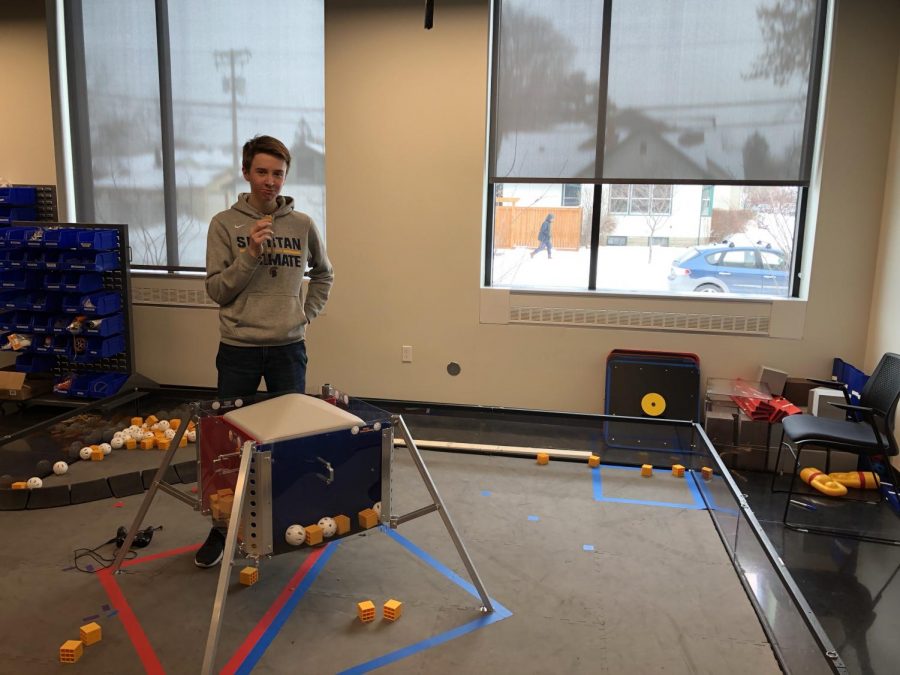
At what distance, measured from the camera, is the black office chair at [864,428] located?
11.3 ft

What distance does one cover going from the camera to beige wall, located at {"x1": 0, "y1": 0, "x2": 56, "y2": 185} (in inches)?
203

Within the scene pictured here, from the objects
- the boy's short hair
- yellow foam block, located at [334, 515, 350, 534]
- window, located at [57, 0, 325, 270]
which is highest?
window, located at [57, 0, 325, 270]

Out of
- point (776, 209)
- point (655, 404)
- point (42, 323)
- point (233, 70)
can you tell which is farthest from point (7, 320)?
point (776, 209)

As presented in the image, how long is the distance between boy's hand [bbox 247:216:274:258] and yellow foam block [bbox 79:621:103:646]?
4.34 ft

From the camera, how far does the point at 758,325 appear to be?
4508mm

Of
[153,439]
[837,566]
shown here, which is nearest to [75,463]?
[153,439]

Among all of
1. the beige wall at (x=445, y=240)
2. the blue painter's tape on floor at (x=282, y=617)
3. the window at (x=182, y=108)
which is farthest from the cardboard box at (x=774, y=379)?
the window at (x=182, y=108)

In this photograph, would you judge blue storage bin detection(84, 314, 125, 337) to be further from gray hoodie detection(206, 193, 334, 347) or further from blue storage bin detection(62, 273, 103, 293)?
gray hoodie detection(206, 193, 334, 347)

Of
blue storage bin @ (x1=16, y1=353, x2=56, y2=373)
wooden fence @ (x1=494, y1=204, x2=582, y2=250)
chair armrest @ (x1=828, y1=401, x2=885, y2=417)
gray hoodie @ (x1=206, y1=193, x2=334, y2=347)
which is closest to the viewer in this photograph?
gray hoodie @ (x1=206, y1=193, x2=334, y2=347)

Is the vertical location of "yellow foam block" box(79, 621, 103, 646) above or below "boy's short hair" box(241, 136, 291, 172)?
below

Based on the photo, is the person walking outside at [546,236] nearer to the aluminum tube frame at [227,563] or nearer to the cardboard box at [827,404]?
the cardboard box at [827,404]

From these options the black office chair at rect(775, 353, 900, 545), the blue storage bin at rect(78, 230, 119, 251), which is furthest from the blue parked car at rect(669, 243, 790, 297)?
the blue storage bin at rect(78, 230, 119, 251)

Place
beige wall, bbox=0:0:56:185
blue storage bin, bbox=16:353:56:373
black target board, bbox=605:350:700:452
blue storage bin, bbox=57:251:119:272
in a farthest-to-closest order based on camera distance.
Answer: beige wall, bbox=0:0:56:185
blue storage bin, bbox=16:353:56:373
blue storage bin, bbox=57:251:119:272
black target board, bbox=605:350:700:452

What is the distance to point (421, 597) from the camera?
2.53 metres
